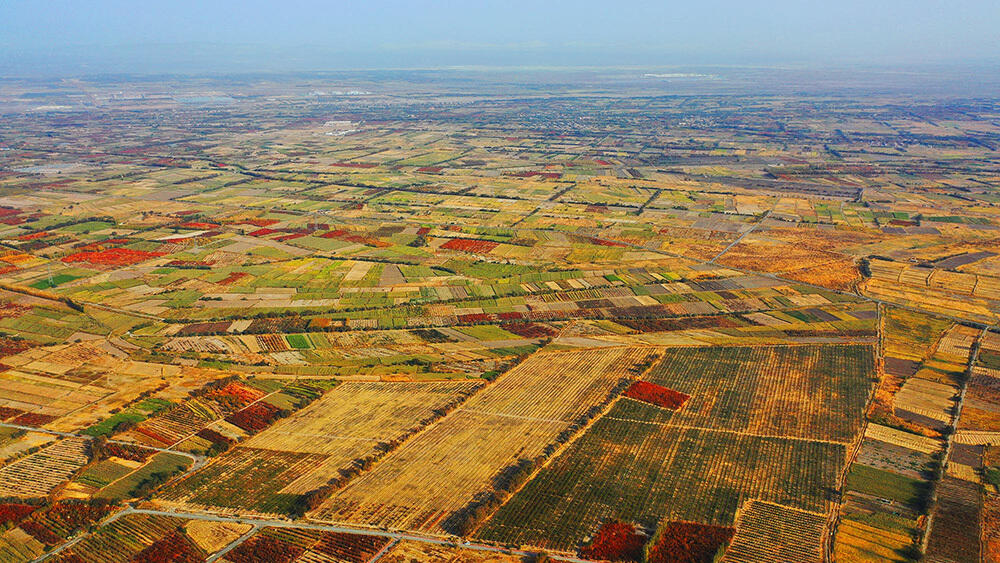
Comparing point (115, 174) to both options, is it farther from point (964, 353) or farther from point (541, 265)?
point (964, 353)

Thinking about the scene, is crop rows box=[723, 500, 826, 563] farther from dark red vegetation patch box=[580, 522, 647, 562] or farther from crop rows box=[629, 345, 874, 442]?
crop rows box=[629, 345, 874, 442]

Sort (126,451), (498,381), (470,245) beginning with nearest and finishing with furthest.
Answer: (126,451) → (498,381) → (470,245)

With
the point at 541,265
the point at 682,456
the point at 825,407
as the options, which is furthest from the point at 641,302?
the point at 682,456

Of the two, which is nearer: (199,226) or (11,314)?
(11,314)

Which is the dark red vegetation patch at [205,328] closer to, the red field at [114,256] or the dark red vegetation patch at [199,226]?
the red field at [114,256]

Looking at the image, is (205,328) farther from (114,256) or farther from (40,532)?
(114,256)

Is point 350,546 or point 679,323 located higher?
point 350,546

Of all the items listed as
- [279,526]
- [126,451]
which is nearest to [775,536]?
[279,526]
